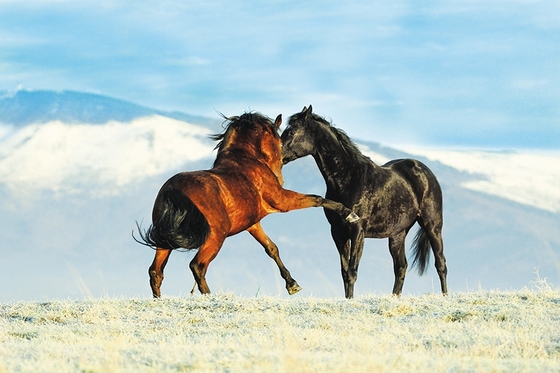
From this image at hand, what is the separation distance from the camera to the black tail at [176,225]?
36.4 ft

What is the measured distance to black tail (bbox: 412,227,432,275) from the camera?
47.3 ft

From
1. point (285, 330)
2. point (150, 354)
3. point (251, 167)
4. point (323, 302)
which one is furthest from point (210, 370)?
point (251, 167)

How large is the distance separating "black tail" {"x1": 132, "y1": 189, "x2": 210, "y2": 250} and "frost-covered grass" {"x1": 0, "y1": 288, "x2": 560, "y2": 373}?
0.80 metres

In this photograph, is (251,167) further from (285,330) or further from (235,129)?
(285,330)

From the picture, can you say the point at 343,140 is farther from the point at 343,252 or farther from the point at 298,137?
the point at 343,252

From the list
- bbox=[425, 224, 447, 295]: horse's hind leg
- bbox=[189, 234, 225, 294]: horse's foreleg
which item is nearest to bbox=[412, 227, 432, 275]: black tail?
bbox=[425, 224, 447, 295]: horse's hind leg

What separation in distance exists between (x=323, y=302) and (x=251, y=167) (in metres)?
2.37

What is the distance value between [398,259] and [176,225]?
4.39 meters

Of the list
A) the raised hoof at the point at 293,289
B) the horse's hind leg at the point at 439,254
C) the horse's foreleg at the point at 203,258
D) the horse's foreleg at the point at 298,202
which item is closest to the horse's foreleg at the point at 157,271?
Result: the horse's foreleg at the point at 203,258

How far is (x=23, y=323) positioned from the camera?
10.6 m

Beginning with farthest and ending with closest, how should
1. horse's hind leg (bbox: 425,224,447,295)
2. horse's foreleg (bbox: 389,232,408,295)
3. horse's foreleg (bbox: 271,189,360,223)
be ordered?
horse's hind leg (bbox: 425,224,447,295), horse's foreleg (bbox: 389,232,408,295), horse's foreleg (bbox: 271,189,360,223)

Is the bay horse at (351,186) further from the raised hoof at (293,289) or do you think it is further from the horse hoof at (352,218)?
the raised hoof at (293,289)

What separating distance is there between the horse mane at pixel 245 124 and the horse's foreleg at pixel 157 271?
6.24 ft

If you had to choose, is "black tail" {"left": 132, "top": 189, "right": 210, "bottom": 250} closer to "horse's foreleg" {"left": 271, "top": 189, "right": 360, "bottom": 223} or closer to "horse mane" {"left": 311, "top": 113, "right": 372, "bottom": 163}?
"horse's foreleg" {"left": 271, "top": 189, "right": 360, "bottom": 223}
